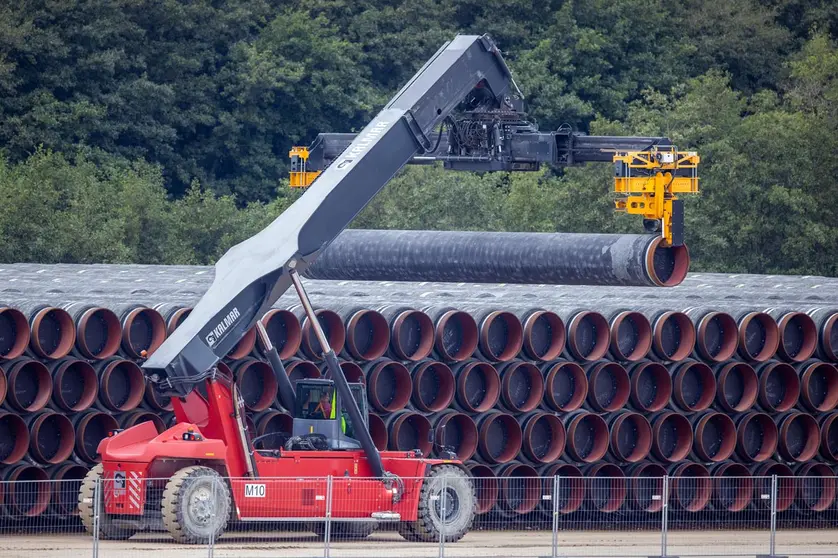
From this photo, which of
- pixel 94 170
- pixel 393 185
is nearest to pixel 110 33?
pixel 94 170

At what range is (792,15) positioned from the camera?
74312mm

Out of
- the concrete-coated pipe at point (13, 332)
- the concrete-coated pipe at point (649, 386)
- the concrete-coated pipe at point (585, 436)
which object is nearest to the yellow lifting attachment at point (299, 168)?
the concrete-coated pipe at point (13, 332)

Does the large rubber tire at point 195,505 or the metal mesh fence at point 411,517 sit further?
the metal mesh fence at point 411,517

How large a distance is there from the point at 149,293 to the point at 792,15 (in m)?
52.5

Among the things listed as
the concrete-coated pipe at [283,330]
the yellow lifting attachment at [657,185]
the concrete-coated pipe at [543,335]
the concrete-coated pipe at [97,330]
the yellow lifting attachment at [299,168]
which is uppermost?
the yellow lifting attachment at [299,168]

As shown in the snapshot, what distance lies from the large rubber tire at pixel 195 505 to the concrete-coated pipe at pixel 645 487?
7.89 meters

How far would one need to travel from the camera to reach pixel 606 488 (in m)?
26.3

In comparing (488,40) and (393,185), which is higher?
(393,185)

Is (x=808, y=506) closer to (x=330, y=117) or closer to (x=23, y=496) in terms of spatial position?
(x=23, y=496)

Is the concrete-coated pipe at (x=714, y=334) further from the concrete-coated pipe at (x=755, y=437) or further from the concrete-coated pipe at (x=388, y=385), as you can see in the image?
the concrete-coated pipe at (x=388, y=385)

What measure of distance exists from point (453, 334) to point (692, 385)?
14.0 feet

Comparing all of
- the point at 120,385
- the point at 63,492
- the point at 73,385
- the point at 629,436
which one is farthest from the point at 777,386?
the point at 63,492

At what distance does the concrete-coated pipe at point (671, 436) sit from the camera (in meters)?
26.5

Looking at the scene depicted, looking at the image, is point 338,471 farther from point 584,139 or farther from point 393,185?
point 393,185
